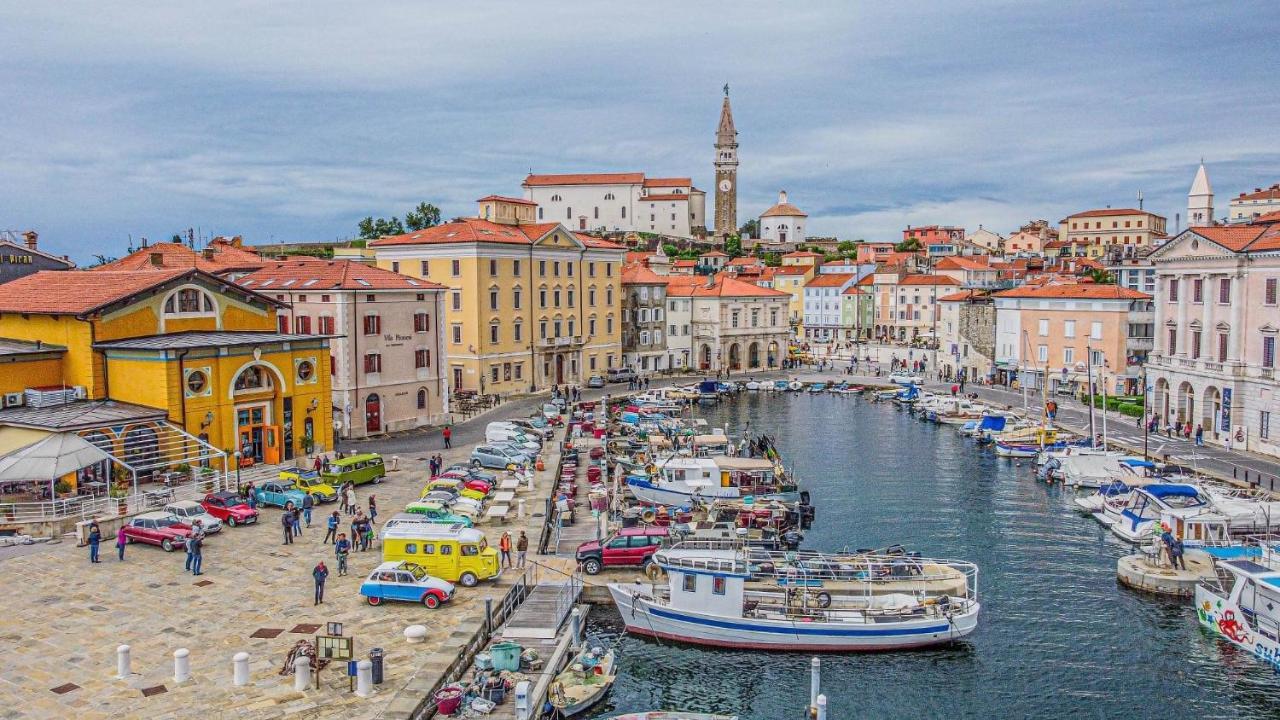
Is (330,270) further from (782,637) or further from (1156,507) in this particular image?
(1156,507)

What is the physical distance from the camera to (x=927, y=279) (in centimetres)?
10944

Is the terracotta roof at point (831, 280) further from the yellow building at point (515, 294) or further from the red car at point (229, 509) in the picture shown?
the red car at point (229, 509)

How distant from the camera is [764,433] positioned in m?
60.9

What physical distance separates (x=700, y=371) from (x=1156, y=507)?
5522 centimetres

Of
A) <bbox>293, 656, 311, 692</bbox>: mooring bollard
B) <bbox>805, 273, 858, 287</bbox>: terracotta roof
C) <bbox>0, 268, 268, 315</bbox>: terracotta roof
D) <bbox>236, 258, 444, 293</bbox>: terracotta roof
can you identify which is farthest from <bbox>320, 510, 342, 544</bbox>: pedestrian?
<bbox>805, 273, 858, 287</bbox>: terracotta roof

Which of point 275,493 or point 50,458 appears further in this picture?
point 275,493

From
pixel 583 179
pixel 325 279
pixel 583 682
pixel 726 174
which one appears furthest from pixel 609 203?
pixel 583 682

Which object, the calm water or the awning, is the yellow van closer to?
the calm water

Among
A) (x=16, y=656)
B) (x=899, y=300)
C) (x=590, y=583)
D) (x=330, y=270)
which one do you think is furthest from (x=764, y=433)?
(x=899, y=300)

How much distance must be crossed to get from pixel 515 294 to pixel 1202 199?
45.1m

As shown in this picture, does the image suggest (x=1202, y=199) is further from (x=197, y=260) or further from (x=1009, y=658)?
(x=197, y=260)

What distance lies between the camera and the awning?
32438 mm

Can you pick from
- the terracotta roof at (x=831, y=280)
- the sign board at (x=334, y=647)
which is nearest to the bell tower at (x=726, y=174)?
the terracotta roof at (x=831, y=280)

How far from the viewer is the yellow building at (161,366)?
37.5 meters
